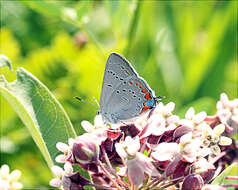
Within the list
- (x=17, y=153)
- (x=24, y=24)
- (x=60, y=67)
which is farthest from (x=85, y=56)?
(x=17, y=153)

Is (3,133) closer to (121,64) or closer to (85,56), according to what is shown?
(85,56)

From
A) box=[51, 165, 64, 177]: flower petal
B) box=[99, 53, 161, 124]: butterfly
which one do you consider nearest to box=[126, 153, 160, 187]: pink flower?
box=[51, 165, 64, 177]: flower petal

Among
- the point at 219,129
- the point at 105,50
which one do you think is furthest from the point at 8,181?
the point at 105,50

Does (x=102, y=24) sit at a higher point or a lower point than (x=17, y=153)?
higher

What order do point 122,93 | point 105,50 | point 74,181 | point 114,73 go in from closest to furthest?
1. point 74,181
2. point 114,73
3. point 122,93
4. point 105,50

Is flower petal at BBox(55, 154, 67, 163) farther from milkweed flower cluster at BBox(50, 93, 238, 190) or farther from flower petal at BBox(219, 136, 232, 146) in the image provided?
flower petal at BBox(219, 136, 232, 146)

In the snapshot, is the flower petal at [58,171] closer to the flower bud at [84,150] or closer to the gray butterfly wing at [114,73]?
the flower bud at [84,150]

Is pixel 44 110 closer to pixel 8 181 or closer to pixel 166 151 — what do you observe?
pixel 8 181

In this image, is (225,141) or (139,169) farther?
(225,141)
